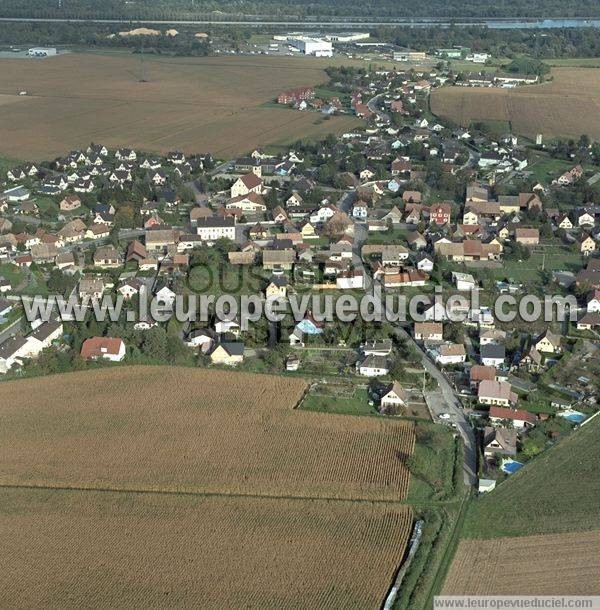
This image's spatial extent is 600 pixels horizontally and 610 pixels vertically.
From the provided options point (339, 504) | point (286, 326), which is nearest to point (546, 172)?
point (286, 326)

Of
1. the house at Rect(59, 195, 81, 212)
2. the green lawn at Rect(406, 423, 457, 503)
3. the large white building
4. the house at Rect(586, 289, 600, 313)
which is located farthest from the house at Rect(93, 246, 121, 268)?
the large white building

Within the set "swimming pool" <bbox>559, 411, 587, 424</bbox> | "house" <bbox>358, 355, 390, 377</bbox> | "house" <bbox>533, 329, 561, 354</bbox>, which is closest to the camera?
"swimming pool" <bbox>559, 411, 587, 424</bbox>

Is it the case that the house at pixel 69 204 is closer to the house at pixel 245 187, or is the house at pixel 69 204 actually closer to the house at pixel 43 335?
the house at pixel 245 187

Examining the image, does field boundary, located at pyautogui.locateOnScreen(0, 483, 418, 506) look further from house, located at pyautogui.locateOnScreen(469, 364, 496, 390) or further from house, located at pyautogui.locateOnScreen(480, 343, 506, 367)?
house, located at pyautogui.locateOnScreen(480, 343, 506, 367)

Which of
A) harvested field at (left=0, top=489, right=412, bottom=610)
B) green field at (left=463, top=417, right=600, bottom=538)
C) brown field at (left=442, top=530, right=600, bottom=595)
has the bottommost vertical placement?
harvested field at (left=0, top=489, right=412, bottom=610)

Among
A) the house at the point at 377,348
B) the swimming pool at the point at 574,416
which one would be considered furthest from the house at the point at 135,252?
the swimming pool at the point at 574,416

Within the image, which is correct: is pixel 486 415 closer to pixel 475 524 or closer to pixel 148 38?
pixel 475 524
